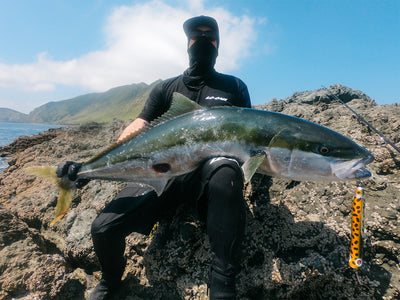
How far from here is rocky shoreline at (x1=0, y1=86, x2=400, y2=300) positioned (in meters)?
2.23

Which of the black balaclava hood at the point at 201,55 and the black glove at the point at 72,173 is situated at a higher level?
the black balaclava hood at the point at 201,55

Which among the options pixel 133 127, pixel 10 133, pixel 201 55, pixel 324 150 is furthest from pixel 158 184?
pixel 10 133

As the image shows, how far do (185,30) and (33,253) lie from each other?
4.19 metres

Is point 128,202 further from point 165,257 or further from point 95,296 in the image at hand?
point 95,296

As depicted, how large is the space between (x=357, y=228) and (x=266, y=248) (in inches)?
37.1

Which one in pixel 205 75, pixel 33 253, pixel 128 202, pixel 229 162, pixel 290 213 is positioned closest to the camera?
pixel 229 162

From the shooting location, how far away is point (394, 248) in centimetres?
224

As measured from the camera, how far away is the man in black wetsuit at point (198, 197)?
1944 mm

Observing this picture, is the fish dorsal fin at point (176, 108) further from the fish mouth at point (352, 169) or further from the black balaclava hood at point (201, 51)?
the fish mouth at point (352, 169)

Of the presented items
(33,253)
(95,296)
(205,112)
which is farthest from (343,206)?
(33,253)

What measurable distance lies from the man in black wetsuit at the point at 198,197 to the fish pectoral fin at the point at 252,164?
116 mm

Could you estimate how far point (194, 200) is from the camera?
2.50 m

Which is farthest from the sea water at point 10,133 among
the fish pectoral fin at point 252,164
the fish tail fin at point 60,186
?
the fish pectoral fin at point 252,164

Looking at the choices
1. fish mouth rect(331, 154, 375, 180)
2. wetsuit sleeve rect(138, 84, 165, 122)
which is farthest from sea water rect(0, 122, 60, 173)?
fish mouth rect(331, 154, 375, 180)
